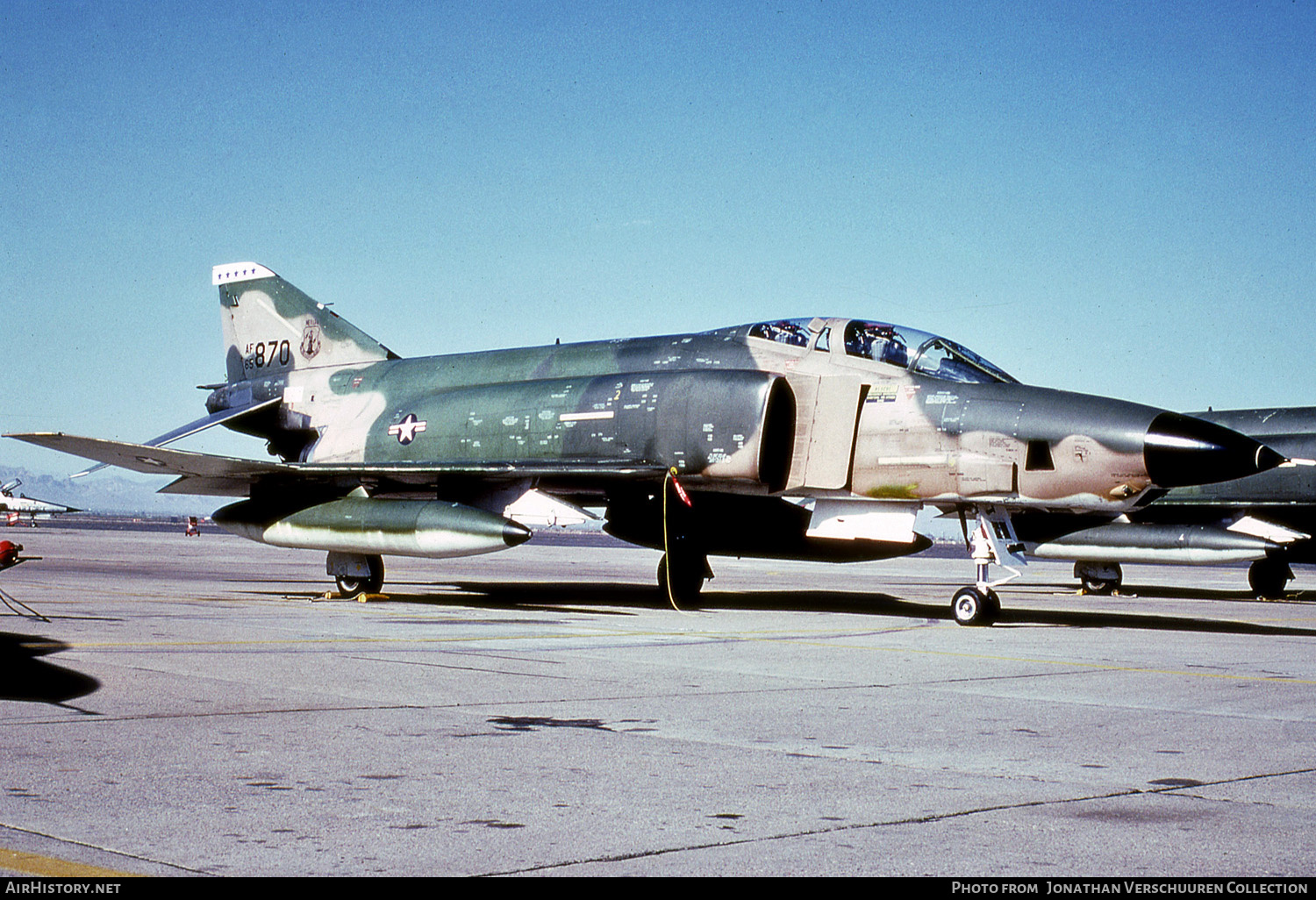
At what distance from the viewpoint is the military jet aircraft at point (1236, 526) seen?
20234 millimetres

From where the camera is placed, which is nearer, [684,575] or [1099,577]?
[684,575]

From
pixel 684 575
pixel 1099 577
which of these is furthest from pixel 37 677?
pixel 1099 577

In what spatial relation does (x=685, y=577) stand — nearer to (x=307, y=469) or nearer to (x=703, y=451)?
(x=703, y=451)

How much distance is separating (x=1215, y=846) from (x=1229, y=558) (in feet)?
57.2

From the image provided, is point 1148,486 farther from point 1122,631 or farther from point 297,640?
point 297,640

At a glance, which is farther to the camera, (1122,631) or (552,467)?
(552,467)

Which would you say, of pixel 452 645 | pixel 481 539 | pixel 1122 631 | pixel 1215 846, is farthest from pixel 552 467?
pixel 1215 846

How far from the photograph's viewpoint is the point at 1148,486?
11.7 m

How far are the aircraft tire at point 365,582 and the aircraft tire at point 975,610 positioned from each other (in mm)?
7328

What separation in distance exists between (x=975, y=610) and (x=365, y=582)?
778 cm

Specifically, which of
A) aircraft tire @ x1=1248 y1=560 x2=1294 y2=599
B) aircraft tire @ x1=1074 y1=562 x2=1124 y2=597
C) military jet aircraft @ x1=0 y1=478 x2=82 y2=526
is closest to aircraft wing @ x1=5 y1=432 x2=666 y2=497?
aircraft tire @ x1=1074 y1=562 x2=1124 y2=597

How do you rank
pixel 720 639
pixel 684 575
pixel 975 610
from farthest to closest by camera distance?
1. pixel 684 575
2. pixel 975 610
3. pixel 720 639

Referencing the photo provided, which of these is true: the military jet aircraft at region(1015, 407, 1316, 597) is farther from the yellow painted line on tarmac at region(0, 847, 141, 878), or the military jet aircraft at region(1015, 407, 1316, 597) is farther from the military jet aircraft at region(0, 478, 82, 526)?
the military jet aircraft at region(0, 478, 82, 526)

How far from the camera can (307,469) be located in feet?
51.7
